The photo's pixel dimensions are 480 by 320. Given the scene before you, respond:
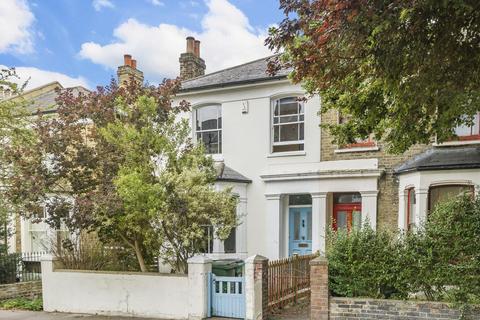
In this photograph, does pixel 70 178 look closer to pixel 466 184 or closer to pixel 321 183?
pixel 321 183

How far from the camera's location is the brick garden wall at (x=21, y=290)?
12.6 m

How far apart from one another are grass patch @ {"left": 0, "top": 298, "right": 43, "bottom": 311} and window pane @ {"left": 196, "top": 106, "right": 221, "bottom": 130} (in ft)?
25.2

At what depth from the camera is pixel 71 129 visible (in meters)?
11.2

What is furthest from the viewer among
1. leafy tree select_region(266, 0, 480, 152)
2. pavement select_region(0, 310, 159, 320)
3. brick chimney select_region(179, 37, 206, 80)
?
brick chimney select_region(179, 37, 206, 80)

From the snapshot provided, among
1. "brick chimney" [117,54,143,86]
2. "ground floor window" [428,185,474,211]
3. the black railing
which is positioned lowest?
the black railing

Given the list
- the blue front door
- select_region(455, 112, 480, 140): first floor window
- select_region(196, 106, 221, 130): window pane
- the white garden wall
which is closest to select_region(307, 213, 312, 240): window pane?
the blue front door

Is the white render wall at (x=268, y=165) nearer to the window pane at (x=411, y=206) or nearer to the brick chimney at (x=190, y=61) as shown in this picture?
the window pane at (x=411, y=206)

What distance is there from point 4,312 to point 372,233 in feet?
31.5

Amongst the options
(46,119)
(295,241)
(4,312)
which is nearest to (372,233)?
(295,241)

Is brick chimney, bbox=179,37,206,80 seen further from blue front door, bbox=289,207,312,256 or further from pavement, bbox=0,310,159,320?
pavement, bbox=0,310,159,320

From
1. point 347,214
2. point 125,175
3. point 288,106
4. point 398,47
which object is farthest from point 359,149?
point 398,47

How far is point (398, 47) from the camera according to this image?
578 cm

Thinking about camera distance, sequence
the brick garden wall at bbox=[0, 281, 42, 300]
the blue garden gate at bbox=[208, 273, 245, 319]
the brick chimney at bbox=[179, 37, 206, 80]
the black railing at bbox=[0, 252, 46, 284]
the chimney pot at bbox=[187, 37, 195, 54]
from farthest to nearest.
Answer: the brick chimney at bbox=[179, 37, 206, 80], the chimney pot at bbox=[187, 37, 195, 54], the black railing at bbox=[0, 252, 46, 284], the brick garden wall at bbox=[0, 281, 42, 300], the blue garden gate at bbox=[208, 273, 245, 319]

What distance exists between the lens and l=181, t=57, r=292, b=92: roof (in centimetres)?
1479
